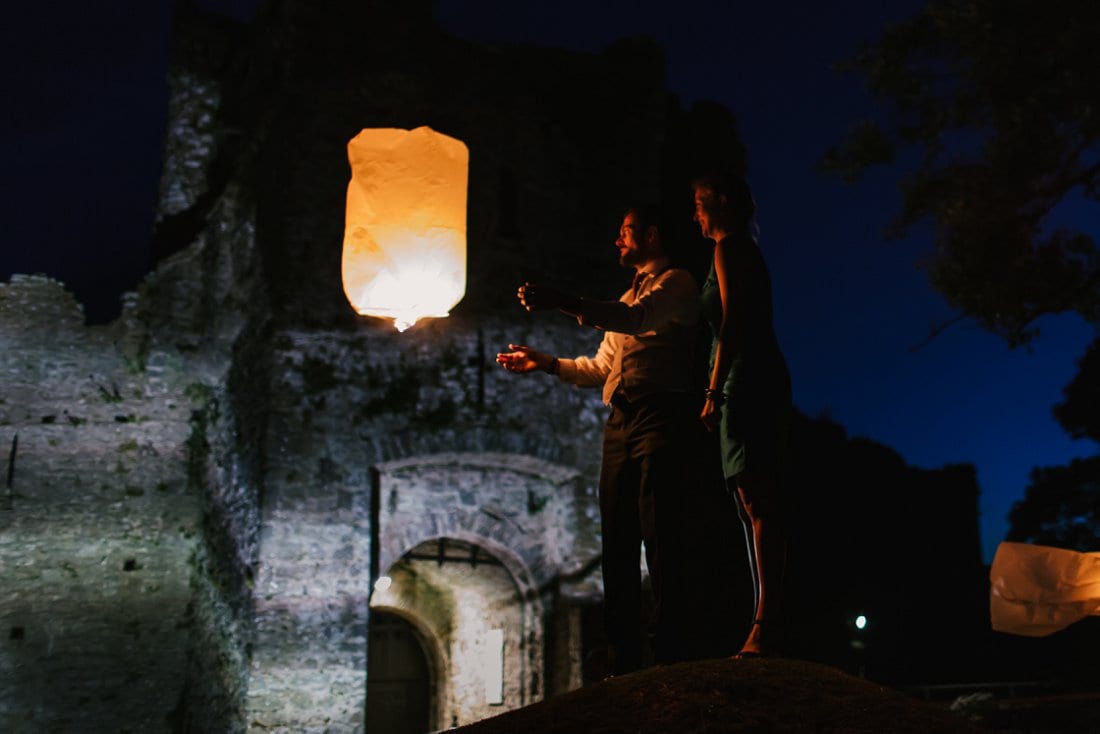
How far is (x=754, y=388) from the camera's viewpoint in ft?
15.2

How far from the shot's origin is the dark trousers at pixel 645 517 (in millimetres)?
4594

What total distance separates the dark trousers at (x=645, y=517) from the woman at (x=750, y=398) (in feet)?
0.63

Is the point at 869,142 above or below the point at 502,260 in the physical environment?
above

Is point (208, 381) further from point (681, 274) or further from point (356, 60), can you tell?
point (681, 274)

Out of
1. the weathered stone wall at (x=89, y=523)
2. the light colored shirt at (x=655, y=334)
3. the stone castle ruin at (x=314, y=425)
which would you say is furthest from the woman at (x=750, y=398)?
the weathered stone wall at (x=89, y=523)

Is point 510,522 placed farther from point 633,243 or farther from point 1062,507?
point 1062,507

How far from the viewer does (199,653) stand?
10992 mm

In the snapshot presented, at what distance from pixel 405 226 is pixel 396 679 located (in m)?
9.29

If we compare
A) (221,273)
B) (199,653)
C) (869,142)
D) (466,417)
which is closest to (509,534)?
(466,417)

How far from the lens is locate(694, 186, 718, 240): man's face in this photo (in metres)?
4.85

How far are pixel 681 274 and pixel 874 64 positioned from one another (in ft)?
19.5

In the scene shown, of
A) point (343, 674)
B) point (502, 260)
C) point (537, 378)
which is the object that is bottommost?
point (343, 674)

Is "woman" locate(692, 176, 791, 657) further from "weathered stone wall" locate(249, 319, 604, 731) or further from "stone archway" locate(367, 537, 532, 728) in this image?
"stone archway" locate(367, 537, 532, 728)

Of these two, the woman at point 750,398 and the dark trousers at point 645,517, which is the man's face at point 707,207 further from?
the dark trousers at point 645,517
